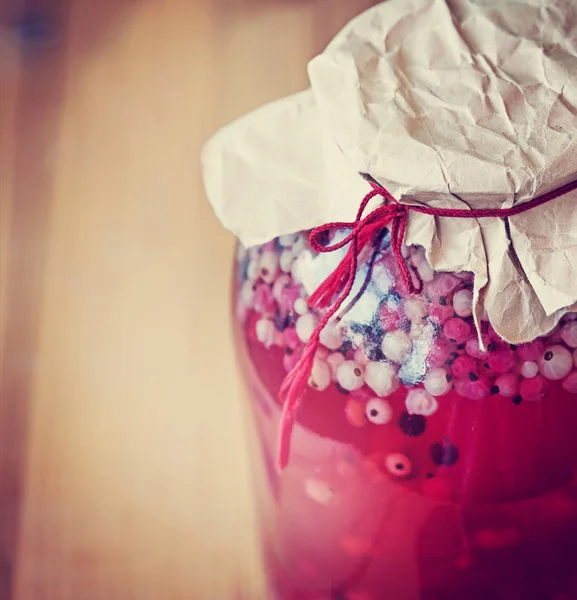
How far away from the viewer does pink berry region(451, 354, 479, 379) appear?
0.43 m

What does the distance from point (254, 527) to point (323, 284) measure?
13.3 inches

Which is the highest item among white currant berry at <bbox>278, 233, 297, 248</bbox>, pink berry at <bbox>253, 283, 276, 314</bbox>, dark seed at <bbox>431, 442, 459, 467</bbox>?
white currant berry at <bbox>278, 233, 297, 248</bbox>

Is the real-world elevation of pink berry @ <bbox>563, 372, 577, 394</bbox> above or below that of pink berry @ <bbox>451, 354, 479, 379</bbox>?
below

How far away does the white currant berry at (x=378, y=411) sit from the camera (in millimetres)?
453

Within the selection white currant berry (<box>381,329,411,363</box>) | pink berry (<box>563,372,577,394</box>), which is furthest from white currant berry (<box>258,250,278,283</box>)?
pink berry (<box>563,372,577,394</box>)

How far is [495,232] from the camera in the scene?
1.36ft

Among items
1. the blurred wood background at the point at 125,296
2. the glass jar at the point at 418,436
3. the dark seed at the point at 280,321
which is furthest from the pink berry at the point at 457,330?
the blurred wood background at the point at 125,296

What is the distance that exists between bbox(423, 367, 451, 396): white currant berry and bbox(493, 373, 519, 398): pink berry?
0.03 metres

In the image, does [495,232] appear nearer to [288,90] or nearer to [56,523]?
[288,90]

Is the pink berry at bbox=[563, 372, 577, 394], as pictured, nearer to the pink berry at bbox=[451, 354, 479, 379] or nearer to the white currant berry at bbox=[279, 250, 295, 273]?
the pink berry at bbox=[451, 354, 479, 379]

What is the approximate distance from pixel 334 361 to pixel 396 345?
1.8 inches

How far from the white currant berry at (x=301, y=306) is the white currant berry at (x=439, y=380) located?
0.10 meters

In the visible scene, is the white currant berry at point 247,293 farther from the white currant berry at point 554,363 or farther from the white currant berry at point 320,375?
the white currant berry at point 554,363

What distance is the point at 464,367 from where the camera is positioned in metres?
0.43
